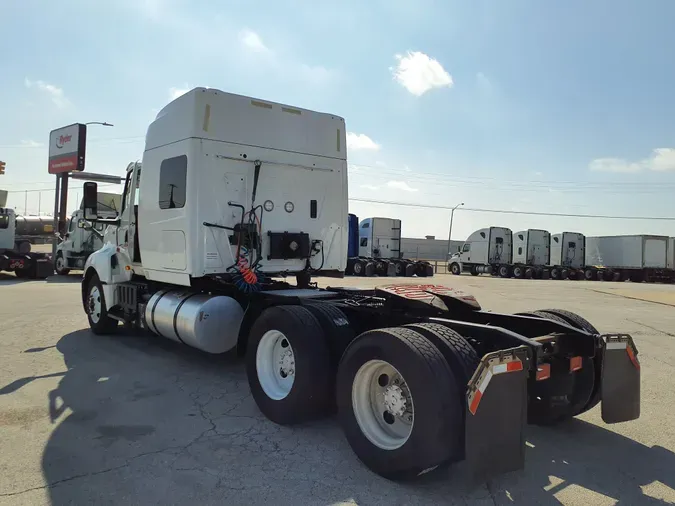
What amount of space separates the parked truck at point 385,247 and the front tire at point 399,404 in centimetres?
2910

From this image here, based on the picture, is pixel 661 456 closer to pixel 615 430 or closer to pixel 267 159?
pixel 615 430

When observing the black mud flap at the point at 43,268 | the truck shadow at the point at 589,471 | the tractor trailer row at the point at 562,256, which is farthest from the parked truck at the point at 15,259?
the tractor trailer row at the point at 562,256

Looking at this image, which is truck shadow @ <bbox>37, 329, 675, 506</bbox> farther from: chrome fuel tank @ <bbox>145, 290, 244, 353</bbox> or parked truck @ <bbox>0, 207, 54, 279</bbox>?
parked truck @ <bbox>0, 207, 54, 279</bbox>

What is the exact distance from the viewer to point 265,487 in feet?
11.1

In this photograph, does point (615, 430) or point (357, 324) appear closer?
point (615, 430)

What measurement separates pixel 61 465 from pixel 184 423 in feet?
3.62

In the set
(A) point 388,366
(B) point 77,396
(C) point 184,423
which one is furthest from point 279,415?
(B) point 77,396

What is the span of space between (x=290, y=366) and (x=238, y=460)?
1.17 m

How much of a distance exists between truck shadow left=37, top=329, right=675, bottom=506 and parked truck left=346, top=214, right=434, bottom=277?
2817 centimetres

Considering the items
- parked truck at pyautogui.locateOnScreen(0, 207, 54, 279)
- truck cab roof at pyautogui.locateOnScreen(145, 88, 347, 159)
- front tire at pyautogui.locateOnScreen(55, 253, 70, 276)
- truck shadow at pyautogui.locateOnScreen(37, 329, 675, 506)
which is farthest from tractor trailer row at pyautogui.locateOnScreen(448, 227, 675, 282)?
truck shadow at pyautogui.locateOnScreen(37, 329, 675, 506)

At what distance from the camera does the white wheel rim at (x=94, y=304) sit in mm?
8594

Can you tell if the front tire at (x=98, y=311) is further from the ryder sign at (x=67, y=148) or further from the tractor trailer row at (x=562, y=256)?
the tractor trailer row at (x=562, y=256)

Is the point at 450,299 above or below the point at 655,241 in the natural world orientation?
below

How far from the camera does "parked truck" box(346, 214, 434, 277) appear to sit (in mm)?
33469
